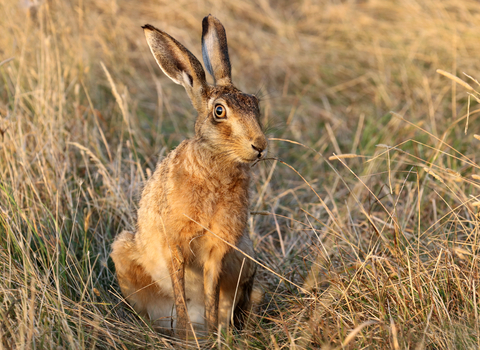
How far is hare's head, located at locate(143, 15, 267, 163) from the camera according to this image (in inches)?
133

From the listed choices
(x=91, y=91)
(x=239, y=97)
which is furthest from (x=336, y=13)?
(x=239, y=97)

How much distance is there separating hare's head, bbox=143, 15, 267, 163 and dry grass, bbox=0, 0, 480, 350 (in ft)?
1.39

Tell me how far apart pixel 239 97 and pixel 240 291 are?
4.52ft

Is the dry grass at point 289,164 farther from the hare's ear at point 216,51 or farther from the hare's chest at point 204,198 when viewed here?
the hare's ear at point 216,51

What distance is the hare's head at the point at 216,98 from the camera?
338cm

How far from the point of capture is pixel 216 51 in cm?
399

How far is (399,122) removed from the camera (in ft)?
19.7

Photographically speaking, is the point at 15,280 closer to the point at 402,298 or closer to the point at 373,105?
the point at 402,298

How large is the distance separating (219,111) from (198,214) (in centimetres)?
68

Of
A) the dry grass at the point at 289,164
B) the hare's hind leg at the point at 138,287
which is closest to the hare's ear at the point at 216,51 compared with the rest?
the dry grass at the point at 289,164

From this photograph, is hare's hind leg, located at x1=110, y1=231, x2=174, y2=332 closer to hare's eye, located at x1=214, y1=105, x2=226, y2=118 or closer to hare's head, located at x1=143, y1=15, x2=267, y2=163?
hare's head, located at x1=143, y1=15, x2=267, y2=163

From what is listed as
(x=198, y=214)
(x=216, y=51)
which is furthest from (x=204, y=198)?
(x=216, y=51)

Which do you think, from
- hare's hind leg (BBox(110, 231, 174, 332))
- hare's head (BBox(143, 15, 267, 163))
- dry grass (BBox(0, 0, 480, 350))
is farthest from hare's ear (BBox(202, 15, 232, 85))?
hare's hind leg (BBox(110, 231, 174, 332))

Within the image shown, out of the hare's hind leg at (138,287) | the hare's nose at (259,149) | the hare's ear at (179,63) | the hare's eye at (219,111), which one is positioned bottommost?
the hare's hind leg at (138,287)
